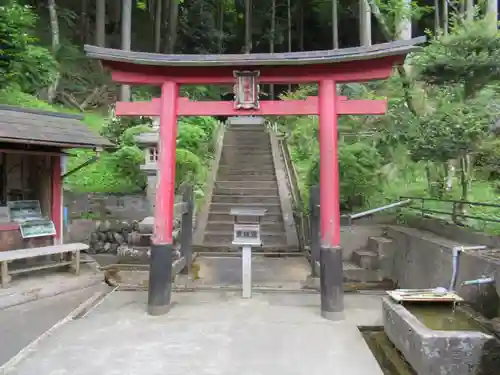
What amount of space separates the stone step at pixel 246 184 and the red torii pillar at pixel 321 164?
8.72 metres

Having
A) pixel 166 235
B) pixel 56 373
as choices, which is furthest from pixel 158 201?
pixel 56 373

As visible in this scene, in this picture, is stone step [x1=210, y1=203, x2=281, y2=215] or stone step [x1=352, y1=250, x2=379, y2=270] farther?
stone step [x1=210, y1=203, x2=281, y2=215]

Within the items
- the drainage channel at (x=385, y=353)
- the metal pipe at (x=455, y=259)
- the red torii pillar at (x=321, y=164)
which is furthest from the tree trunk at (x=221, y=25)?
the drainage channel at (x=385, y=353)

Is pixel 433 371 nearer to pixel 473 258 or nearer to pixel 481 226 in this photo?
pixel 473 258

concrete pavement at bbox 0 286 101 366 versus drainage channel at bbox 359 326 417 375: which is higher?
concrete pavement at bbox 0 286 101 366

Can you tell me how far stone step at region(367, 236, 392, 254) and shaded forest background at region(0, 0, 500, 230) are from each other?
5.57ft

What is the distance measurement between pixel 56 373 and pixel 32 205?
249 inches

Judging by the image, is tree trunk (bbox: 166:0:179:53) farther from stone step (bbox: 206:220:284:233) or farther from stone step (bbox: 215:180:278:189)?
stone step (bbox: 206:220:284:233)

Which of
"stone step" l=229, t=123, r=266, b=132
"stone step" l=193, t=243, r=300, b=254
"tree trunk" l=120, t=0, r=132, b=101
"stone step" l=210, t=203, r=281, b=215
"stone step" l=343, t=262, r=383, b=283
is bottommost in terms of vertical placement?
"stone step" l=343, t=262, r=383, b=283

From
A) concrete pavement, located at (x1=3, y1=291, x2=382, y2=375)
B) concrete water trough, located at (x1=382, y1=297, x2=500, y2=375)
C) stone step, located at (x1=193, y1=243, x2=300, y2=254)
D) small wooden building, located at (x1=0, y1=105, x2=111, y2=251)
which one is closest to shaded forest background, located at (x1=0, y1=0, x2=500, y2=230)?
stone step, located at (x1=193, y1=243, x2=300, y2=254)

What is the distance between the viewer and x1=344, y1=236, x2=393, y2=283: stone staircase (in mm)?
10102

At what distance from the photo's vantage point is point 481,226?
8.81 metres

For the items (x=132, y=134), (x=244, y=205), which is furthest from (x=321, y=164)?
(x=132, y=134)

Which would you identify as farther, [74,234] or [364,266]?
[74,234]
